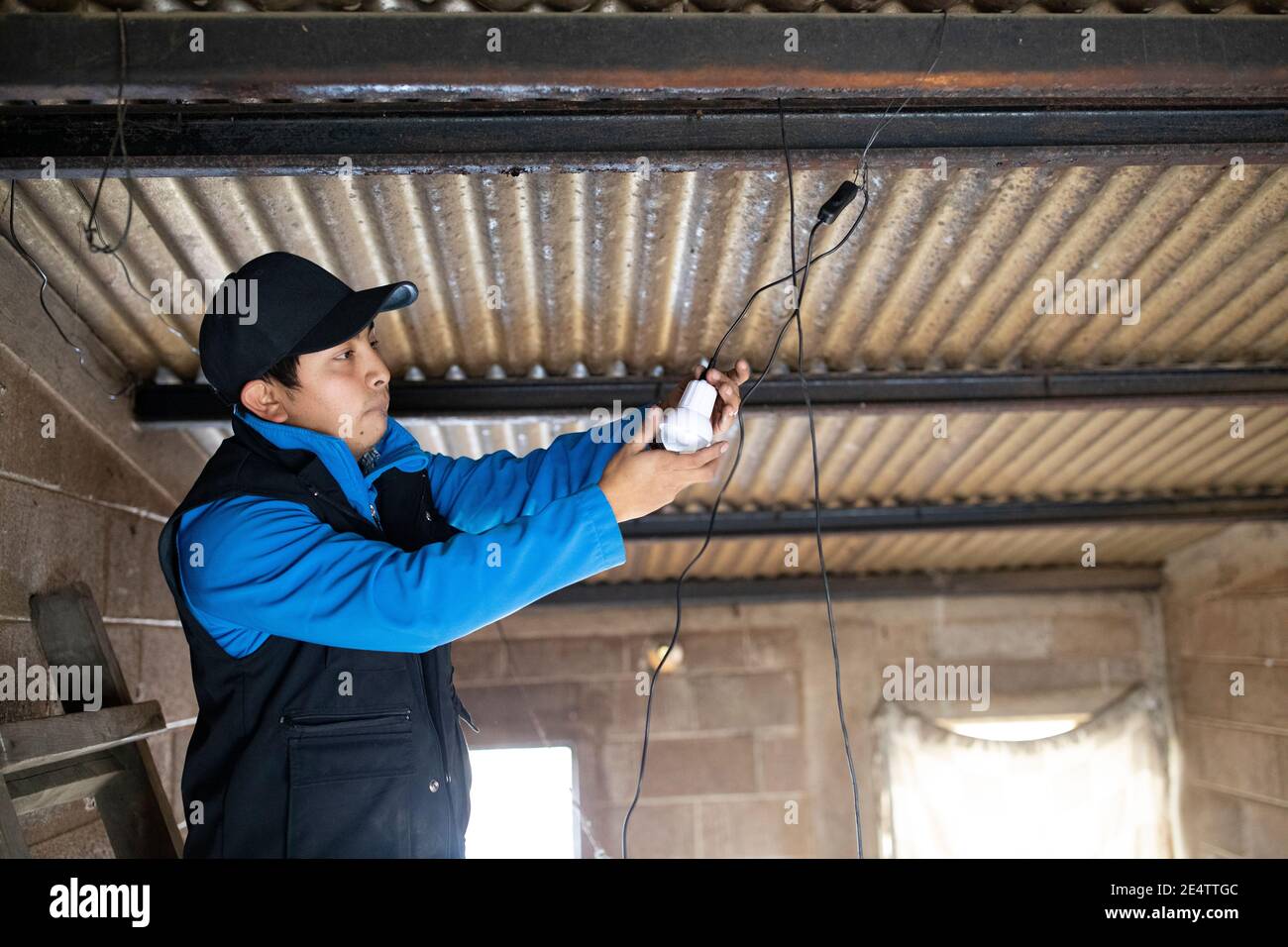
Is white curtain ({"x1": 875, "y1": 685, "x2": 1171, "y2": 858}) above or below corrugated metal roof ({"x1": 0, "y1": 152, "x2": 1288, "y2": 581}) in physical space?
below

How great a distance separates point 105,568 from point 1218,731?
5278mm

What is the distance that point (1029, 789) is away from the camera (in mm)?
5879

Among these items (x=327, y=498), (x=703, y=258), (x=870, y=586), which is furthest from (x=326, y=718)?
(x=870, y=586)

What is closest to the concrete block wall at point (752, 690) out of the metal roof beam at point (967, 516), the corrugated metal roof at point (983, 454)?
the metal roof beam at point (967, 516)

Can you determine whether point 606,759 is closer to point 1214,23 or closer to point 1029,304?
point 1029,304

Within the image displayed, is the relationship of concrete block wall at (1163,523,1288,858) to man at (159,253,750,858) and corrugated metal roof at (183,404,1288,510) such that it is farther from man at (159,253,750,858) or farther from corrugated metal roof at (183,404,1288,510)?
man at (159,253,750,858)

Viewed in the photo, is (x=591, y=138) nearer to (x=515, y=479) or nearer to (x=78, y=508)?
(x=515, y=479)

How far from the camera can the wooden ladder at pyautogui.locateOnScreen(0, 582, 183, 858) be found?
1.84 metres

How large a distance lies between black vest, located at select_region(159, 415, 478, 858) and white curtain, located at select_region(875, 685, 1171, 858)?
4.65 m

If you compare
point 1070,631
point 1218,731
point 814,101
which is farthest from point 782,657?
point 814,101

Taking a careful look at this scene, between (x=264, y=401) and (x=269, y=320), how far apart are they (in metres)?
0.14

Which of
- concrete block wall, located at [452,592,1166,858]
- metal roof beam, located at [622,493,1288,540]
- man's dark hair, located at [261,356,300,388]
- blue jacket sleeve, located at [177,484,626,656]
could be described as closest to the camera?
blue jacket sleeve, located at [177,484,626,656]

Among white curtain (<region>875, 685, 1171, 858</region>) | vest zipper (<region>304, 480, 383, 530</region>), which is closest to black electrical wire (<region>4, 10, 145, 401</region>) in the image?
vest zipper (<region>304, 480, 383, 530</region>)

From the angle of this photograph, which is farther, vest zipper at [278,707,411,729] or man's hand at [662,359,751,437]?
man's hand at [662,359,751,437]
